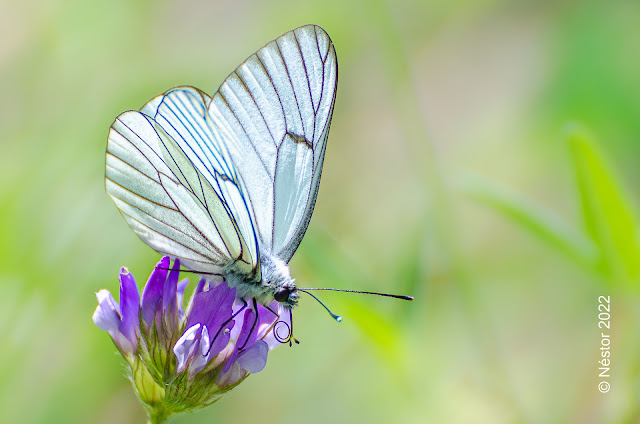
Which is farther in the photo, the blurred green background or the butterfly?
the blurred green background

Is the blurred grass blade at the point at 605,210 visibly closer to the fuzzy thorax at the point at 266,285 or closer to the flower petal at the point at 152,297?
the fuzzy thorax at the point at 266,285

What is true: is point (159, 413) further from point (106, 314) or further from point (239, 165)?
point (239, 165)

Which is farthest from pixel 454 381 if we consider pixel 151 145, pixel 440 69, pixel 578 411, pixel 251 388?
pixel 440 69

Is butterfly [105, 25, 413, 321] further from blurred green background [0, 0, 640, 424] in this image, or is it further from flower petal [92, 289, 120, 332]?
blurred green background [0, 0, 640, 424]

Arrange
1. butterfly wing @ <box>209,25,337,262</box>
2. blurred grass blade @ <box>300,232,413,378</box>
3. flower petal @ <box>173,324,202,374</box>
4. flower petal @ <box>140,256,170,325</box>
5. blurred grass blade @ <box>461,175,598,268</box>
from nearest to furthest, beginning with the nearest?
flower petal @ <box>173,324,202,374</box> → flower petal @ <box>140,256,170,325</box> → butterfly wing @ <box>209,25,337,262</box> → blurred grass blade @ <box>300,232,413,378</box> → blurred grass blade @ <box>461,175,598,268</box>

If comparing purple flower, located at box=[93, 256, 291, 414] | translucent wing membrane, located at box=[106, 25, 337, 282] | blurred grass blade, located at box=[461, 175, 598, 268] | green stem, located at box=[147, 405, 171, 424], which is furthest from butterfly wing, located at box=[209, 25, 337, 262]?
blurred grass blade, located at box=[461, 175, 598, 268]

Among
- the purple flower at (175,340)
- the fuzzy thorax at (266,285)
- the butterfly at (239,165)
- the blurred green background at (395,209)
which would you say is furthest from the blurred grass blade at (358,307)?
the purple flower at (175,340)

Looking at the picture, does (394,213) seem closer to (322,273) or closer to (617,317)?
(617,317)
